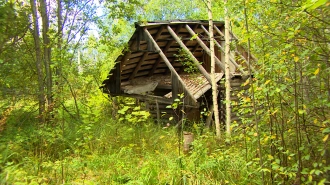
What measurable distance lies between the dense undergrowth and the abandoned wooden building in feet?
7.87

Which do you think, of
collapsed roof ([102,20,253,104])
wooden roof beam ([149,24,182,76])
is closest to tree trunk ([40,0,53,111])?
collapsed roof ([102,20,253,104])

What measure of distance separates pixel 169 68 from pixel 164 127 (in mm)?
2456

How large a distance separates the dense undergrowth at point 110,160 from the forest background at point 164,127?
23 mm

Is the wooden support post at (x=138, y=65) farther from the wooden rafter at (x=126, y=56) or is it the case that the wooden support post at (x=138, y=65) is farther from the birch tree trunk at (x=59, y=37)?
the birch tree trunk at (x=59, y=37)

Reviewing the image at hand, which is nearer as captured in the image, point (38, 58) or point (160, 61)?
point (38, 58)

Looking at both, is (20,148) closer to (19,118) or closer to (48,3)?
(19,118)

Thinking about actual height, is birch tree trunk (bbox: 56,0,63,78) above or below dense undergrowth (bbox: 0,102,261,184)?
above

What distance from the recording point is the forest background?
115 inches

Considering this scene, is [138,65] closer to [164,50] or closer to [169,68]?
[164,50]

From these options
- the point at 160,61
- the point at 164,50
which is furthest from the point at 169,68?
the point at 160,61

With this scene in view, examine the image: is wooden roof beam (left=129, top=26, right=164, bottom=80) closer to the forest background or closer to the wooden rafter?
the wooden rafter

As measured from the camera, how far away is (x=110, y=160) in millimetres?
4922

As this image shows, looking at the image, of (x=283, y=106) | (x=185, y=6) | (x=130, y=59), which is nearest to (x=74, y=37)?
(x=130, y=59)

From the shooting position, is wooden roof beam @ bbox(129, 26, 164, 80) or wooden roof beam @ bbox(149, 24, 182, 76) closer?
wooden roof beam @ bbox(129, 26, 164, 80)
